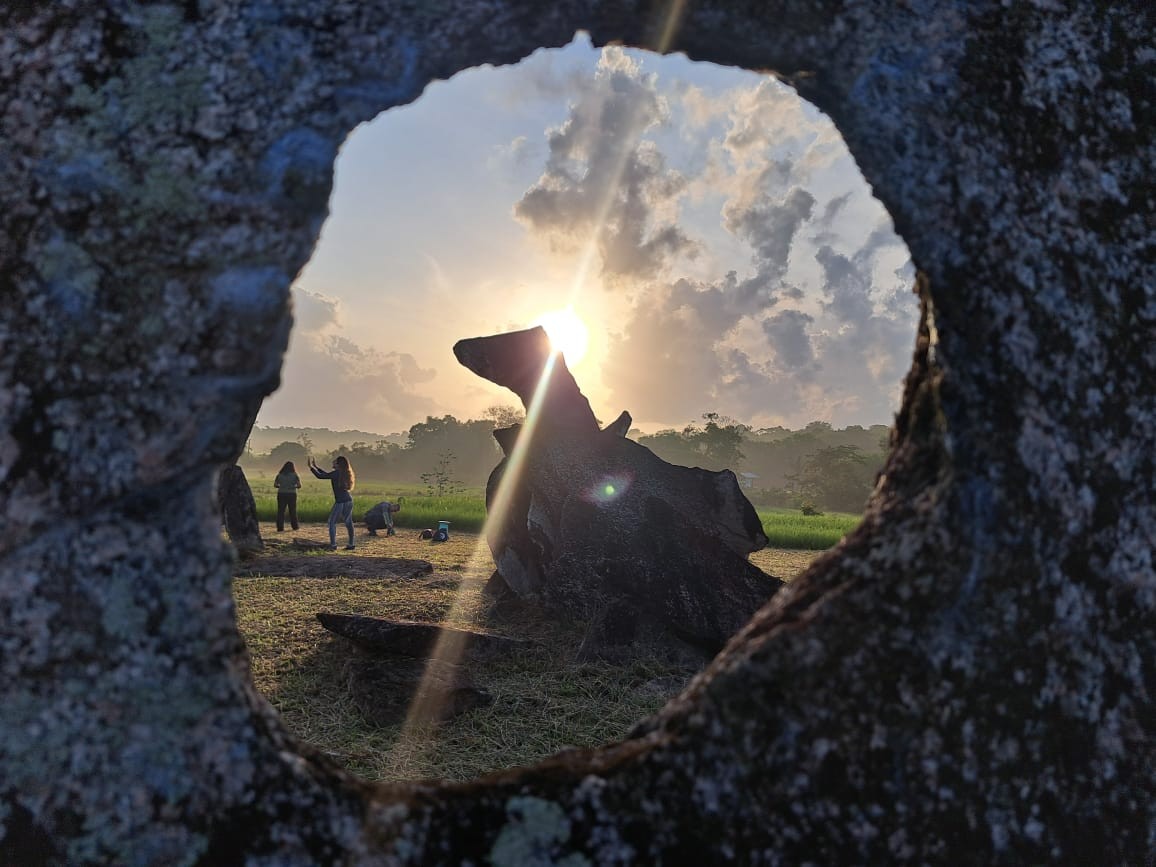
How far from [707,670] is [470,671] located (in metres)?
4.32

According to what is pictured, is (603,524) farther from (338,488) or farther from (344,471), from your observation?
(344,471)

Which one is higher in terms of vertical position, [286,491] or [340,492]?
[340,492]

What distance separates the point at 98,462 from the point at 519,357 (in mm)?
6385

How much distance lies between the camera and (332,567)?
33.7ft

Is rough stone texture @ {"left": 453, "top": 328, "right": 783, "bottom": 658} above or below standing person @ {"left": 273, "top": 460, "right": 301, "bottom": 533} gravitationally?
above

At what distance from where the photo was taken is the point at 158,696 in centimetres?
147

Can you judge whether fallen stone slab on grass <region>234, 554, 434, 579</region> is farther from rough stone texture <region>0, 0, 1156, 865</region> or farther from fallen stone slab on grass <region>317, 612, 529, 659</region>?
rough stone texture <region>0, 0, 1156, 865</region>

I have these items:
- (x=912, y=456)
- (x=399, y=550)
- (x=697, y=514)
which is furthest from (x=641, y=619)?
(x=399, y=550)

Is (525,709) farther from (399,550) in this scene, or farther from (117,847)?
(399,550)

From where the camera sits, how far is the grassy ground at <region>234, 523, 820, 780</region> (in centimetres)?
443

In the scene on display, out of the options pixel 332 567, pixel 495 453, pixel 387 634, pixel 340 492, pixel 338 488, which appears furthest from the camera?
pixel 495 453

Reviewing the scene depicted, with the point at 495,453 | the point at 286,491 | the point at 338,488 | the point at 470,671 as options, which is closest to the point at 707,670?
the point at 470,671

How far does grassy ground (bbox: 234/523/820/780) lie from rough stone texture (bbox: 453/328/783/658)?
0.43 meters

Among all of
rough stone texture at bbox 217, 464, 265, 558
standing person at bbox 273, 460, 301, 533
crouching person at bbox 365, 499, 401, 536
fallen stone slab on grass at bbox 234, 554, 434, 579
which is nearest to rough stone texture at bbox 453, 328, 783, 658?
fallen stone slab on grass at bbox 234, 554, 434, 579
